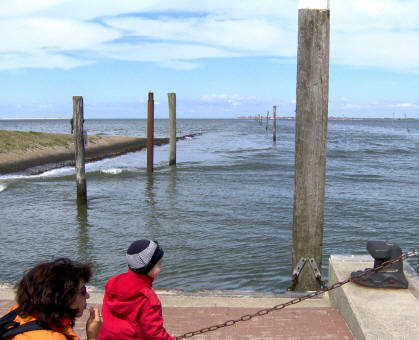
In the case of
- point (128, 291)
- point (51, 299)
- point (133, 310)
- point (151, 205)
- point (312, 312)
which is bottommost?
point (151, 205)

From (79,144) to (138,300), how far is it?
11954 millimetres

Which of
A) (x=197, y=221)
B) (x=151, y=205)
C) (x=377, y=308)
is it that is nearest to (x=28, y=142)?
(x=151, y=205)

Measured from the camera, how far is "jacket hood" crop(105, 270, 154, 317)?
110 inches

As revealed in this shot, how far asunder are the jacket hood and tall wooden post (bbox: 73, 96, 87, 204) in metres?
11.7

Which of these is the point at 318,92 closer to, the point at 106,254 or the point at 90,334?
the point at 90,334

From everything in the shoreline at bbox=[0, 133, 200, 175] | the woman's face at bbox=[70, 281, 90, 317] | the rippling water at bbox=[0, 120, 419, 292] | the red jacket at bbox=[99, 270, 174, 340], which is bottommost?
the rippling water at bbox=[0, 120, 419, 292]

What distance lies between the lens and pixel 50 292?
6.64ft

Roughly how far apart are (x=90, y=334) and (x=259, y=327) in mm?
2264

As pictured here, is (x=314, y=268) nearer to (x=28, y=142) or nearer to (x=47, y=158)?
(x=47, y=158)

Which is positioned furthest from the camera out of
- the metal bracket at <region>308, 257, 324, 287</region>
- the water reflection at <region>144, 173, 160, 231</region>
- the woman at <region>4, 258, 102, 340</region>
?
the water reflection at <region>144, 173, 160, 231</region>

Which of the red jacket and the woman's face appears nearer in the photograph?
the woman's face

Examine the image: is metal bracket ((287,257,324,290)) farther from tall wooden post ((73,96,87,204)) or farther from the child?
tall wooden post ((73,96,87,204))

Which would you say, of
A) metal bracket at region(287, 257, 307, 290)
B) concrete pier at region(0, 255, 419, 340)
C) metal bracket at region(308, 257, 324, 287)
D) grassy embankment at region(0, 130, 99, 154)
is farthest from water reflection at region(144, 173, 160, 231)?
grassy embankment at region(0, 130, 99, 154)

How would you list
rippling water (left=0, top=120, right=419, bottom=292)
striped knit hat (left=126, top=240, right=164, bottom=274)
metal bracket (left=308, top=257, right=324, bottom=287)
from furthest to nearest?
1. rippling water (left=0, top=120, right=419, bottom=292)
2. metal bracket (left=308, top=257, right=324, bottom=287)
3. striped knit hat (left=126, top=240, right=164, bottom=274)
